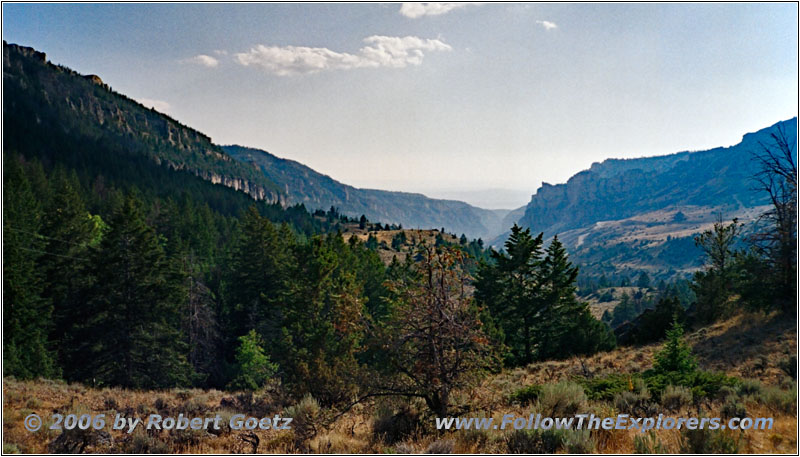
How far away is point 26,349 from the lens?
25.0 metres

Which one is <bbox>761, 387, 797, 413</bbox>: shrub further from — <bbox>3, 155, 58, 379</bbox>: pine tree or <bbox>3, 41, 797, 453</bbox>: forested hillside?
<bbox>3, 155, 58, 379</bbox>: pine tree

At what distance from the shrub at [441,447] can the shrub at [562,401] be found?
9.17ft

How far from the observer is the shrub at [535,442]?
7.82 m

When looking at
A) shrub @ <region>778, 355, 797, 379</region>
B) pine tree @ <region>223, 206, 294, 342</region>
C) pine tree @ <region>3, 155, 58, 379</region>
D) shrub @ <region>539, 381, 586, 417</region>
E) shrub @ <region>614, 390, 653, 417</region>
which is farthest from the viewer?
pine tree @ <region>223, 206, 294, 342</region>

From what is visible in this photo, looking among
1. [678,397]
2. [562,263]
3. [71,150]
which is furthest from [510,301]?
[71,150]

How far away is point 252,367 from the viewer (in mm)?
33594

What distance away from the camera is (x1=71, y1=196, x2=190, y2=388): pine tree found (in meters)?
28.6

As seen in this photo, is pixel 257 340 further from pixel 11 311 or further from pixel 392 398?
pixel 392 398

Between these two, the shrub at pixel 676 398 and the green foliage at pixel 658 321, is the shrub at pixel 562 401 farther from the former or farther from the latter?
the green foliage at pixel 658 321

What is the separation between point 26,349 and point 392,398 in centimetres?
2625

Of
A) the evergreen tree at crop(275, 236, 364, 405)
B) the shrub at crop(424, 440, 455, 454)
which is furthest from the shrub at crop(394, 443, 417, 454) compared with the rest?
the evergreen tree at crop(275, 236, 364, 405)

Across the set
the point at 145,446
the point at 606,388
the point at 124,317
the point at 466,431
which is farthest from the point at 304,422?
the point at 124,317

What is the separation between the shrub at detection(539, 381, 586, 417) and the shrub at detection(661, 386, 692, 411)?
6.38ft

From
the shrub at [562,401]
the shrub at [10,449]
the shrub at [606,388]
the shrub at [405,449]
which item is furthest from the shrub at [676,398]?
the shrub at [10,449]
